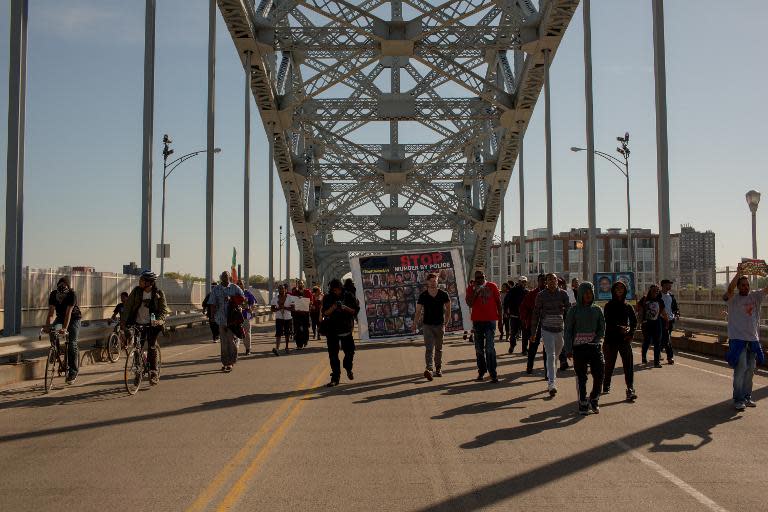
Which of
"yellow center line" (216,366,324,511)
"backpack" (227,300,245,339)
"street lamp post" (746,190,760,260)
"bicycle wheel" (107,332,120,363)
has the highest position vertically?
"street lamp post" (746,190,760,260)

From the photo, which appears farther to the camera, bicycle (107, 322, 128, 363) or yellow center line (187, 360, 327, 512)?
bicycle (107, 322, 128, 363)

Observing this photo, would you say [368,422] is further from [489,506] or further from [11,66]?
[11,66]

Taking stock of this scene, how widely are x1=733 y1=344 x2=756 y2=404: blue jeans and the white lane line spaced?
117 inches

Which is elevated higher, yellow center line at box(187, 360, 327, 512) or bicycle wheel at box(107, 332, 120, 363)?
bicycle wheel at box(107, 332, 120, 363)

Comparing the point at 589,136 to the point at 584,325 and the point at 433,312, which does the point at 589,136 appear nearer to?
the point at 433,312

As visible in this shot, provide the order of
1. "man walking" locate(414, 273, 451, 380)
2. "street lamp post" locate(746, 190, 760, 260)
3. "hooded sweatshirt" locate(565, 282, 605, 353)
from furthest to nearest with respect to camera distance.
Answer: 1. "street lamp post" locate(746, 190, 760, 260)
2. "man walking" locate(414, 273, 451, 380)
3. "hooded sweatshirt" locate(565, 282, 605, 353)

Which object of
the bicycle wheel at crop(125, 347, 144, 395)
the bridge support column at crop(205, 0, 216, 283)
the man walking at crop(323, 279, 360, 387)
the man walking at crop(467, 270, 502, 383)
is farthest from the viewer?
the bridge support column at crop(205, 0, 216, 283)

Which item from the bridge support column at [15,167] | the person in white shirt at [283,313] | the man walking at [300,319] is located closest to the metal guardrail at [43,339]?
the bridge support column at [15,167]

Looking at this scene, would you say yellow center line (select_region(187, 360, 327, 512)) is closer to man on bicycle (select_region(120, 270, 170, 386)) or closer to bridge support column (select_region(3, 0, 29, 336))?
man on bicycle (select_region(120, 270, 170, 386))

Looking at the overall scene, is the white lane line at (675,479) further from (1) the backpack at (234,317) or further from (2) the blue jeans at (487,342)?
(1) the backpack at (234,317)

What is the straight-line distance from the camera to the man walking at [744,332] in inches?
434

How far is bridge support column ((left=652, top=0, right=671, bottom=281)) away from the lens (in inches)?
879

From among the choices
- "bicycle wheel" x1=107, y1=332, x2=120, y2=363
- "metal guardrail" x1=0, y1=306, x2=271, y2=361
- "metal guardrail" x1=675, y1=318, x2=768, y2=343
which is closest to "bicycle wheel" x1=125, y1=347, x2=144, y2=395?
"metal guardrail" x1=0, y1=306, x2=271, y2=361

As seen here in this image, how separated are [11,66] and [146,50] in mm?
9392
